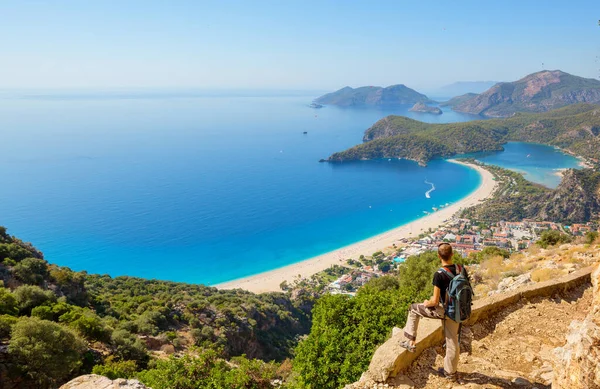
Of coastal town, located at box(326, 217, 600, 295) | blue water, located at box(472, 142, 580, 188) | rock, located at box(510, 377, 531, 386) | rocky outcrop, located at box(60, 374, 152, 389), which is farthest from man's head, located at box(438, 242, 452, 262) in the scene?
blue water, located at box(472, 142, 580, 188)

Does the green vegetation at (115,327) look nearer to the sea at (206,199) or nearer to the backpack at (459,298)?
→ the backpack at (459,298)

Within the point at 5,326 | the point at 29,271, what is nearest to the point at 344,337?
→ the point at 5,326

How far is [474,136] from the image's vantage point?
471ft

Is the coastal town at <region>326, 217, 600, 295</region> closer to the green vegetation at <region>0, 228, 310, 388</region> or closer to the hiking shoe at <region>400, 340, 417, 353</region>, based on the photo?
the green vegetation at <region>0, 228, 310, 388</region>

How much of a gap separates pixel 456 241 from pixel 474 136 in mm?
104017

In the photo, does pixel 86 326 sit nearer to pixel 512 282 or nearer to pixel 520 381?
pixel 520 381

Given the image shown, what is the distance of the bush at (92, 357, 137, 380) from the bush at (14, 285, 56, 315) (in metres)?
5.51

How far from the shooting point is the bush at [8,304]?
43.5 ft

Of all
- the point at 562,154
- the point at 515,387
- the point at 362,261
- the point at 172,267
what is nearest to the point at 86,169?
the point at 172,267

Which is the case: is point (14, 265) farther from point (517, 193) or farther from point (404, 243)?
point (517, 193)

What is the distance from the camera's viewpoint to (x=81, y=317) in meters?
14.0

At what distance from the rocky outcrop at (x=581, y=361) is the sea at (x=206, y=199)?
2116 inches

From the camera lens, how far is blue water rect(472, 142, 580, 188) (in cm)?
9845

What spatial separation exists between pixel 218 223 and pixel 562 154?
12954cm
